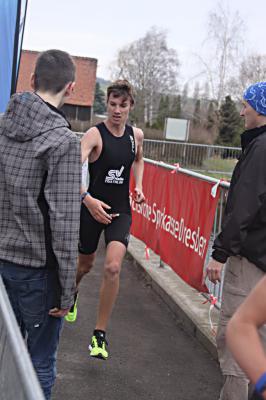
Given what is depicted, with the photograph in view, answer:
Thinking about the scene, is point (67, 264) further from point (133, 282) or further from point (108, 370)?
point (133, 282)

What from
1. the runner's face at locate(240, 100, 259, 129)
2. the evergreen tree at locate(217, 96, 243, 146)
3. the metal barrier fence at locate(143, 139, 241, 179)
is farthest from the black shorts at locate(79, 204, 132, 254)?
the evergreen tree at locate(217, 96, 243, 146)

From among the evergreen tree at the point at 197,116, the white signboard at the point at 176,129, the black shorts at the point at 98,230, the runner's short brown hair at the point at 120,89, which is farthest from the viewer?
the evergreen tree at the point at 197,116

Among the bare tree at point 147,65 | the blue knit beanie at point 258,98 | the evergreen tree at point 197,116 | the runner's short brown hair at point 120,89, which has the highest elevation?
the bare tree at point 147,65

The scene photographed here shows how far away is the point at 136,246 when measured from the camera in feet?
31.1

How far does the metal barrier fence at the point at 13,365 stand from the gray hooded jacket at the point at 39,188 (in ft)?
2.52

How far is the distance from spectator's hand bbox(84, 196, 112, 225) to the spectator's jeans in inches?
65.8

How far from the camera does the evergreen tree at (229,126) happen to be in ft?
166

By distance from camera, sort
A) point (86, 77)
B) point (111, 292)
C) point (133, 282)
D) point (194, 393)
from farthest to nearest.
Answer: point (86, 77)
point (133, 282)
point (111, 292)
point (194, 393)

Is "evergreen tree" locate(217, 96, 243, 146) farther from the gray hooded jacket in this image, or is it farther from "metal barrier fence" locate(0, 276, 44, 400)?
"metal barrier fence" locate(0, 276, 44, 400)

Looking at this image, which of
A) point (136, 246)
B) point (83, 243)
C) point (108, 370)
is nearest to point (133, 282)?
point (136, 246)

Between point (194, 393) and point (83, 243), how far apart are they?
1.59 metres

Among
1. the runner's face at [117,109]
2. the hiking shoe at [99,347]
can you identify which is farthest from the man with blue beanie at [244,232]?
the runner's face at [117,109]

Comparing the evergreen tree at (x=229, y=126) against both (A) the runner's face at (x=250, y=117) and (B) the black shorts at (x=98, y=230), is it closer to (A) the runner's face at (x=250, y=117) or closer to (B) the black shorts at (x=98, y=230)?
(B) the black shorts at (x=98, y=230)

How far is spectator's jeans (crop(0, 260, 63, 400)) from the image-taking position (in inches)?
123
